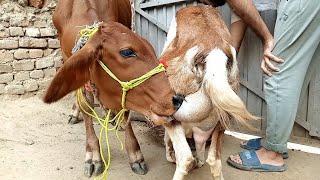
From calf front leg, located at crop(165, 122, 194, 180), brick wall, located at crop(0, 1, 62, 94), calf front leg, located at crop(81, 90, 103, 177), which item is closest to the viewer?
calf front leg, located at crop(165, 122, 194, 180)

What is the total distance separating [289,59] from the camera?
316cm

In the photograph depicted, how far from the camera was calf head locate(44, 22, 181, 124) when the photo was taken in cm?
225

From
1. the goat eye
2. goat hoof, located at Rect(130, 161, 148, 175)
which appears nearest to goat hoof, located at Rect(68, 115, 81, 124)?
goat hoof, located at Rect(130, 161, 148, 175)

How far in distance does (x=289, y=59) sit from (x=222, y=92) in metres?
0.96

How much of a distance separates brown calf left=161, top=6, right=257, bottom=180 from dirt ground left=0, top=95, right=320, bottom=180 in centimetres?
A: 64

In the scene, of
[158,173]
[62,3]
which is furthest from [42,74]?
[158,173]

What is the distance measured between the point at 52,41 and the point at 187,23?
2.50m

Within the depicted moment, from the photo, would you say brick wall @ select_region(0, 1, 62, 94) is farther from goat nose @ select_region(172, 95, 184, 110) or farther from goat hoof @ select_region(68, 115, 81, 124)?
goat nose @ select_region(172, 95, 184, 110)

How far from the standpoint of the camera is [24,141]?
3.87m

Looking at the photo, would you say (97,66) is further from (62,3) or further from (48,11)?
(48,11)

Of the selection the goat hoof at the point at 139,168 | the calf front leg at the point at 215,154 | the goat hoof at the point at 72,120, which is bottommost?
the goat hoof at the point at 72,120

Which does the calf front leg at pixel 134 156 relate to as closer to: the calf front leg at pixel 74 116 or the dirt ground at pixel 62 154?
the dirt ground at pixel 62 154

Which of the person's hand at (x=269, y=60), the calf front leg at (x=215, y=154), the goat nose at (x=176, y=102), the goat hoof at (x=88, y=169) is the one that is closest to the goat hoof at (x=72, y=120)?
the goat hoof at (x=88, y=169)

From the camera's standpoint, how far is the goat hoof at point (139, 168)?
11.0 ft
